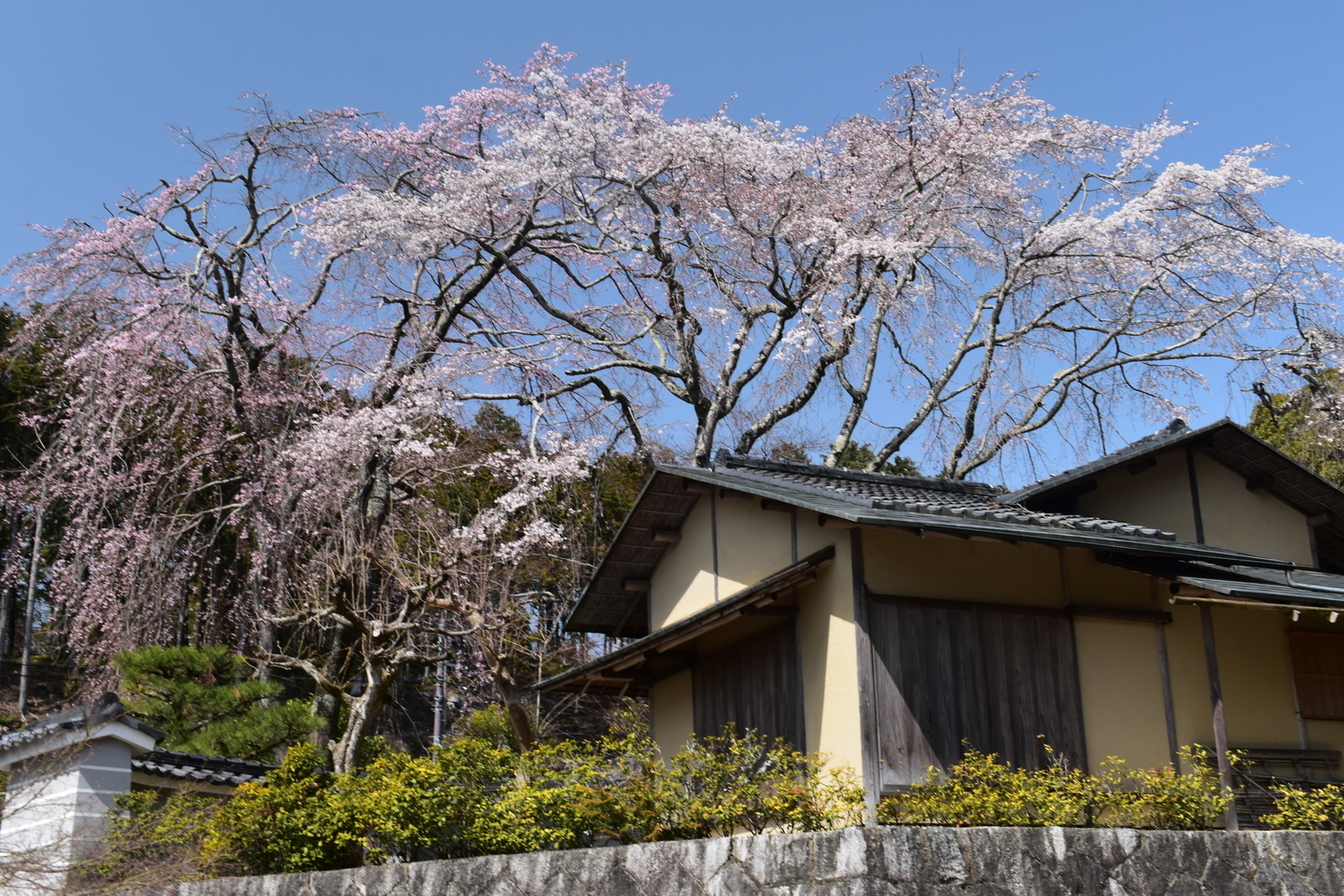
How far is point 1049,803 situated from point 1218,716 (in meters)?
2.76

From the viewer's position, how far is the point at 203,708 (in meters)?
11.5

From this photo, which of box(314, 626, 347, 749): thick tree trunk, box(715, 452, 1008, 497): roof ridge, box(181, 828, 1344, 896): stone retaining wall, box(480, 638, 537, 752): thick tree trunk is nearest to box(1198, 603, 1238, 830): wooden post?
box(181, 828, 1344, 896): stone retaining wall

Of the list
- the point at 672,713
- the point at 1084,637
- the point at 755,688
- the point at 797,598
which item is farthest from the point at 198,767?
the point at 1084,637

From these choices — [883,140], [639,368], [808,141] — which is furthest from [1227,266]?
[639,368]

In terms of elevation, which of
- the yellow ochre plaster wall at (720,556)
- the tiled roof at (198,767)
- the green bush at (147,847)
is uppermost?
the yellow ochre plaster wall at (720,556)

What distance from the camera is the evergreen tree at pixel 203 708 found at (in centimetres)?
1122

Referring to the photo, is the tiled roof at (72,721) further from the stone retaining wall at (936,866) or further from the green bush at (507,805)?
the stone retaining wall at (936,866)

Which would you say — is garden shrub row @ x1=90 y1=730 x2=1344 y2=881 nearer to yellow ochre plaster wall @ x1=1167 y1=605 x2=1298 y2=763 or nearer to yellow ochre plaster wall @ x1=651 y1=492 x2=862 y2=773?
yellow ochre plaster wall @ x1=651 y1=492 x2=862 y2=773

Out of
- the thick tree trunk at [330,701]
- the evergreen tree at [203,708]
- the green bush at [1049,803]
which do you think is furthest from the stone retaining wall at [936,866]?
the thick tree trunk at [330,701]

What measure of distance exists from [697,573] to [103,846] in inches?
217

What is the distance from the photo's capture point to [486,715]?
55.7 feet

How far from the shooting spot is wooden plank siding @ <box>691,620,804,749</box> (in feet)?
30.4

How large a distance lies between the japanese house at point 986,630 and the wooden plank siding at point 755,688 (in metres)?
0.02

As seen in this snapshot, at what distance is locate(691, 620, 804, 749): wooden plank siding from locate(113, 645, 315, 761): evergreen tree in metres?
4.02
